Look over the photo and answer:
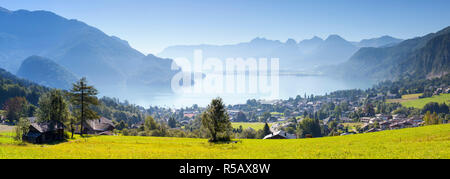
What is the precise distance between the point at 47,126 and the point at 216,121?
27467 mm

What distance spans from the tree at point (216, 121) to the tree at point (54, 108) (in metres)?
25.1

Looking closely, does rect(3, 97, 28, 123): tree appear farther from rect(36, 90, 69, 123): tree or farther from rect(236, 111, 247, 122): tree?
rect(236, 111, 247, 122): tree

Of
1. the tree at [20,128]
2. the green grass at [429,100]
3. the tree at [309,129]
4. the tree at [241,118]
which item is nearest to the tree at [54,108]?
the tree at [20,128]

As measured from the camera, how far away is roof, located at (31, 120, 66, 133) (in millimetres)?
41300

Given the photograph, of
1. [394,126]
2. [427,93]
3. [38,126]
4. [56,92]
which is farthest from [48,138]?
[427,93]

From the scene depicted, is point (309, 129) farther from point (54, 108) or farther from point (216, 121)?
point (54, 108)

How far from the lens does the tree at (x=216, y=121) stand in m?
37.9

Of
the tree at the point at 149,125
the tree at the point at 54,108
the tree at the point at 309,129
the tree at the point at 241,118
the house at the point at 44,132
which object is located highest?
the tree at the point at 54,108

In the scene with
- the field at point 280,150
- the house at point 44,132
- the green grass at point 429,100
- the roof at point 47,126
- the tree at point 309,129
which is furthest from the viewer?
the green grass at point 429,100

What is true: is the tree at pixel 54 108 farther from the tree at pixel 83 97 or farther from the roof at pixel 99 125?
the roof at pixel 99 125

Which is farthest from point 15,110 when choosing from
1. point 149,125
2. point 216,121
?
point 216,121
